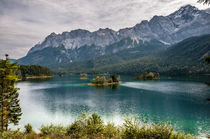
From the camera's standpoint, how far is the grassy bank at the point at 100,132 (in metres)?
22.0

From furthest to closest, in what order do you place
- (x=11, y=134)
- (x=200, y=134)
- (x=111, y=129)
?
(x=200, y=134), (x=111, y=129), (x=11, y=134)

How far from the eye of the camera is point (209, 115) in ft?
205

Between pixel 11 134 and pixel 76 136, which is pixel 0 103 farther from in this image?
pixel 76 136

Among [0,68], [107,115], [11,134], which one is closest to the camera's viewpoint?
[11,134]

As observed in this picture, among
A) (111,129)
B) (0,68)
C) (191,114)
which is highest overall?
(0,68)

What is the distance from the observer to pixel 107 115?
212 feet

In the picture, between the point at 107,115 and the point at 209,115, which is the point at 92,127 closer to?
the point at 107,115

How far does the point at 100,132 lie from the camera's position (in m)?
29.0

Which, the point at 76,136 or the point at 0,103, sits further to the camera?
the point at 0,103

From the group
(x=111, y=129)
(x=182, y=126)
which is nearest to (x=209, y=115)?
(x=182, y=126)

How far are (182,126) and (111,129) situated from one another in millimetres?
31143

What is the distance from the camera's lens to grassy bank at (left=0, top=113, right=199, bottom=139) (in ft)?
72.2

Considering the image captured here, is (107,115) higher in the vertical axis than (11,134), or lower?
lower

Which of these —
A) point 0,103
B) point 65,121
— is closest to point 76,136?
point 0,103
